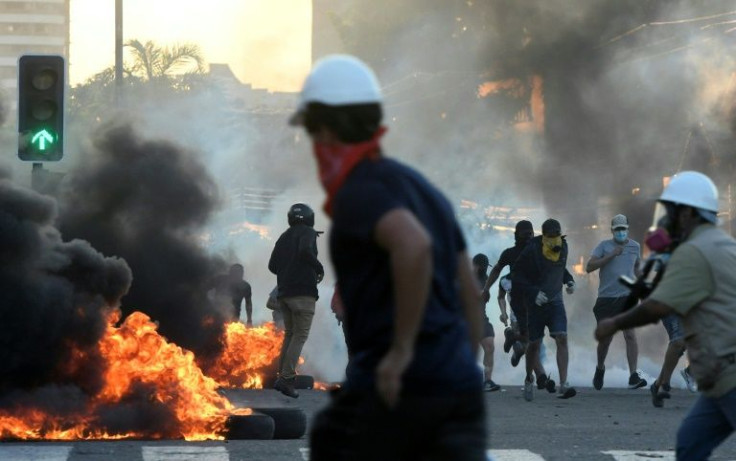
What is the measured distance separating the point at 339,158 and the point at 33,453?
579cm

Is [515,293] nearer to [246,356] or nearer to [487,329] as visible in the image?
[487,329]

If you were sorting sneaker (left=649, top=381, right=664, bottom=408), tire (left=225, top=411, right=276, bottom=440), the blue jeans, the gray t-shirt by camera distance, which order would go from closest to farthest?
the blue jeans, tire (left=225, top=411, right=276, bottom=440), sneaker (left=649, top=381, right=664, bottom=408), the gray t-shirt

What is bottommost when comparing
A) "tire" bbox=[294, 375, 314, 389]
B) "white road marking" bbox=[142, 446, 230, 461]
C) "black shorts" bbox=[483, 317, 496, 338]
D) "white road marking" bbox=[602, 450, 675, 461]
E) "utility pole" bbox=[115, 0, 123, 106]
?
"white road marking" bbox=[602, 450, 675, 461]

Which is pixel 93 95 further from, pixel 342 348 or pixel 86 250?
pixel 86 250

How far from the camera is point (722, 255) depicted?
5.50 m

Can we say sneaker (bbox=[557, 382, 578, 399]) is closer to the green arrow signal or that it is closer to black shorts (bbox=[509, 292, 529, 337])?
black shorts (bbox=[509, 292, 529, 337])

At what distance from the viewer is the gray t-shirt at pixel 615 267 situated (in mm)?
14883

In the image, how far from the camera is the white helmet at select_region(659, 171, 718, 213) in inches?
222

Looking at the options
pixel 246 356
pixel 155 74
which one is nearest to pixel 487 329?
pixel 246 356

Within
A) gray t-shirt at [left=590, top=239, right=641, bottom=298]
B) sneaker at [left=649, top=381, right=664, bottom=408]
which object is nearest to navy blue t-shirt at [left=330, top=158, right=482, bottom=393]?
sneaker at [left=649, top=381, right=664, bottom=408]

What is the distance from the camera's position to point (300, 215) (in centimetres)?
1441

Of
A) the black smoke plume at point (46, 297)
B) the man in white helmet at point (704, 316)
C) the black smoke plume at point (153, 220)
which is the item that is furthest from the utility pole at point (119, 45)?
the man in white helmet at point (704, 316)

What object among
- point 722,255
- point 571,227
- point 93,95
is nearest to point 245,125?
point 93,95

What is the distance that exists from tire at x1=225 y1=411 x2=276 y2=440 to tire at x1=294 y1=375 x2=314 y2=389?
534 cm
